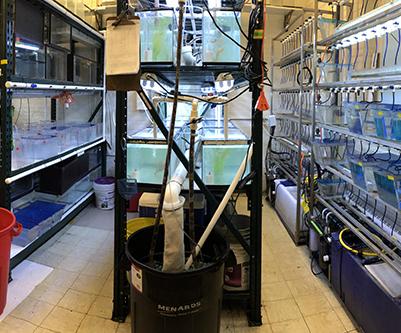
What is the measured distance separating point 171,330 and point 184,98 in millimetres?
1106

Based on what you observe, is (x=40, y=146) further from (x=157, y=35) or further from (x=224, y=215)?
(x=224, y=215)

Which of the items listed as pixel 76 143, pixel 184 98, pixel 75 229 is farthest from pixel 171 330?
pixel 76 143

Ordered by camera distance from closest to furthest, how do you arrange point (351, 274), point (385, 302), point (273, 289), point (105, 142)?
point (385, 302)
point (351, 274)
point (273, 289)
point (105, 142)

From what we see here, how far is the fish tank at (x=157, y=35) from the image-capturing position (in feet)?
5.00

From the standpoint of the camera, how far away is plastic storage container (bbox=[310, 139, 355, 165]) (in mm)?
2488

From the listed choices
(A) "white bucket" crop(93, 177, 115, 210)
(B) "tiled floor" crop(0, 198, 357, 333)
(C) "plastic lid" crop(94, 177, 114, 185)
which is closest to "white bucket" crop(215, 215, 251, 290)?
(B) "tiled floor" crop(0, 198, 357, 333)

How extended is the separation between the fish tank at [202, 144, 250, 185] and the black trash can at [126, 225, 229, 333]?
2.10 feet

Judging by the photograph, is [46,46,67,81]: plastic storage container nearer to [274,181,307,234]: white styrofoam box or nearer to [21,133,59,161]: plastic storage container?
[21,133,59,161]: plastic storage container

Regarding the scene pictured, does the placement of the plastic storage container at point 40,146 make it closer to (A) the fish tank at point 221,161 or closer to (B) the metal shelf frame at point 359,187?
(A) the fish tank at point 221,161

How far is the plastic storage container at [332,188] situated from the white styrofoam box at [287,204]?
1.59ft

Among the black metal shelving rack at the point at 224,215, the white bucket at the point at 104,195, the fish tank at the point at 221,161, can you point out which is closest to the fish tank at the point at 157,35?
the black metal shelving rack at the point at 224,215

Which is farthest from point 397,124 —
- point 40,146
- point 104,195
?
point 104,195

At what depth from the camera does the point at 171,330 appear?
45.4 inches

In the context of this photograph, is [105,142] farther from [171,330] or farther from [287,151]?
[171,330]
